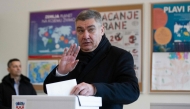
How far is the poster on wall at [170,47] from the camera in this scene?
3596 millimetres

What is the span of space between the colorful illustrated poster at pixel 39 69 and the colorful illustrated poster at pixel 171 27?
4.78ft

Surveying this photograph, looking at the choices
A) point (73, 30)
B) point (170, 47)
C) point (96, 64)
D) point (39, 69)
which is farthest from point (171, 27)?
point (96, 64)

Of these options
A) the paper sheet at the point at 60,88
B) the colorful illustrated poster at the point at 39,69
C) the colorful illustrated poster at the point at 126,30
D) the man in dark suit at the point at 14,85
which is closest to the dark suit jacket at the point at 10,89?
the man in dark suit at the point at 14,85

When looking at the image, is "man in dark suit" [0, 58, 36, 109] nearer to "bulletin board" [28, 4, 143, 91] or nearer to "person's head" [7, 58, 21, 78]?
"person's head" [7, 58, 21, 78]

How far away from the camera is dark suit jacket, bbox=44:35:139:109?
50.6 inches

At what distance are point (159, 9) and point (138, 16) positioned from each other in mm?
271

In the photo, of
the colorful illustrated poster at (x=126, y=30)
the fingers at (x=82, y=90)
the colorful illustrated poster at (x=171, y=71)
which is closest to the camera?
the fingers at (x=82, y=90)

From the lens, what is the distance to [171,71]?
3623 millimetres

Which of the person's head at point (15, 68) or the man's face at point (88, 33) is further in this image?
the person's head at point (15, 68)

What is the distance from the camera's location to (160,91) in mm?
3639

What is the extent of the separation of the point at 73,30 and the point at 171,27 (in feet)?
4.32

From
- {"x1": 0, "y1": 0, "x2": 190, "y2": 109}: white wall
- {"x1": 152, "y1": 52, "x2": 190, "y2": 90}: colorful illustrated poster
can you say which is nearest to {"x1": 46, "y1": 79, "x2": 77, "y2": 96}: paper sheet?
{"x1": 152, "y1": 52, "x2": 190, "y2": 90}: colorful illustrated poster

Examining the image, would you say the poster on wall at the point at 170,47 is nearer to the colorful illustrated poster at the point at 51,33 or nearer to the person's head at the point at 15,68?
the colorful illustrated poster at the point at 51,33

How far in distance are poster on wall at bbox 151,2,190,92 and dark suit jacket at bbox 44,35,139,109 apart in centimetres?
224
